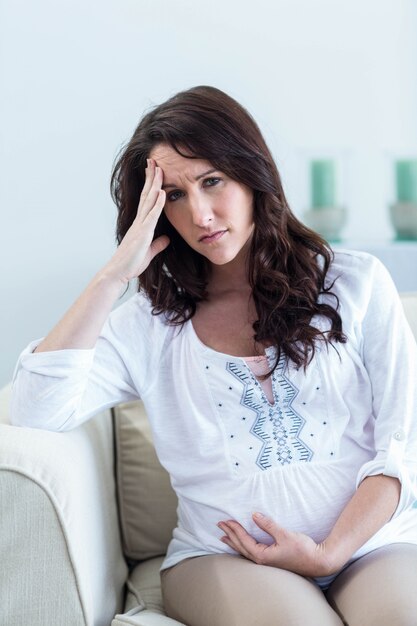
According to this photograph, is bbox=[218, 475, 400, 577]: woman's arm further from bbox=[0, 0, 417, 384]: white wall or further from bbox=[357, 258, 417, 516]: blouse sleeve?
bbox=[0, 0, 417, 384]: white wall

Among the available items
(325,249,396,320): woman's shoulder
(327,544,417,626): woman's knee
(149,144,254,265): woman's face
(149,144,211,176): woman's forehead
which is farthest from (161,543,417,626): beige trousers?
(149,144,211,176): woman's forehead

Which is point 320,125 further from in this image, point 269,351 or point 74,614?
point 74,614

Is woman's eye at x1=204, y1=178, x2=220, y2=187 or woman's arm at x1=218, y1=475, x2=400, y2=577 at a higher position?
woman's eye at x1=204, y1=178, x2=220, y2=187

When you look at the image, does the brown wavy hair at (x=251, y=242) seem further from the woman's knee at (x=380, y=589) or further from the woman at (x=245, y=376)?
the woman's knee at (x=380, y=589)

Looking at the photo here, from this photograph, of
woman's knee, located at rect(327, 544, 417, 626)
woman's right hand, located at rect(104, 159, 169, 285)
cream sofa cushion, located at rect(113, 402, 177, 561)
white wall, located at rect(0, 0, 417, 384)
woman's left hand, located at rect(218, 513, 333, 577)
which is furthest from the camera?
white wall, located at rect(0, 0, 417, 384)

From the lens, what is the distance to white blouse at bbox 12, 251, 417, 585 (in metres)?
1.44

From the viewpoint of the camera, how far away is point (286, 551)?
1385 millimetres

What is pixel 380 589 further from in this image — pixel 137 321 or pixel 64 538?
pixel 137 321

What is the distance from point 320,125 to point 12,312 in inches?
39.1

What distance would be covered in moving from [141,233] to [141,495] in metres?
0.57

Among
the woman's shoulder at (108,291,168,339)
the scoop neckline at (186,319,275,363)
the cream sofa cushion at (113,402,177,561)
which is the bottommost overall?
the cream sofa cushion at (113,402,177,561)

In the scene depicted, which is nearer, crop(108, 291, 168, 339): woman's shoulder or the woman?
the woman

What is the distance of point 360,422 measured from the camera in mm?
1512

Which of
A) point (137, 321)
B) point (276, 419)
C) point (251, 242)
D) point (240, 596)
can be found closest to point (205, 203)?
point (251, 242)
